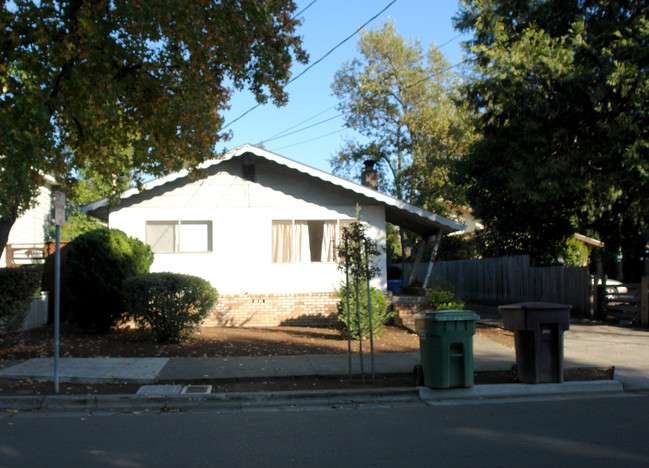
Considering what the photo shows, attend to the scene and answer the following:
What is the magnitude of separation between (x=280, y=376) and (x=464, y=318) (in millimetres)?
3007

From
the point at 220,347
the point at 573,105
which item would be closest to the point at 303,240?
the point at 220,347

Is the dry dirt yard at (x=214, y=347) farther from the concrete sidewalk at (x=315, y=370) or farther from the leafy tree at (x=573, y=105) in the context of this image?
the leafy tree at (x=573, y=105)

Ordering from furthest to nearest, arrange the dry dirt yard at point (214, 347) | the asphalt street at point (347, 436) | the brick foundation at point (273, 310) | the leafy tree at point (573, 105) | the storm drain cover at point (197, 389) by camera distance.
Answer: the brick foundation at point (273, 310), the leafy tree at point (573, 105), the dry dirt yard at point (214, 347), the storm drain cover at point (197, 389), the asphalt street at point (347, 436)

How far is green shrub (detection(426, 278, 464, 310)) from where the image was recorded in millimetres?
14820

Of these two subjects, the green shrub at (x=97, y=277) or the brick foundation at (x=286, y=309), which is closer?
the green shrub at (x=97, y=277)

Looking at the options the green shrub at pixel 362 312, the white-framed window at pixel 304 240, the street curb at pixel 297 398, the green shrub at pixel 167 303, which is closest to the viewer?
the street curb at pixel 297 398

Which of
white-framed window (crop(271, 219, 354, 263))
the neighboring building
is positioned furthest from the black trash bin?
the neighboring building

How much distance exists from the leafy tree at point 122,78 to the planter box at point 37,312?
11.9ft

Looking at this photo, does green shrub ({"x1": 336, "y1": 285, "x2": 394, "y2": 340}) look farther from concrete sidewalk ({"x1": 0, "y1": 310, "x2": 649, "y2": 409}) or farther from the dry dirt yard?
concrete sidewalk ({"x1": 0, "y1": 310, "x2": 649, "y2": 409})

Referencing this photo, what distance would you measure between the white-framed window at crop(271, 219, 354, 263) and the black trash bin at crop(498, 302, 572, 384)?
7.91 m

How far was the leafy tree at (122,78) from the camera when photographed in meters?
9.95

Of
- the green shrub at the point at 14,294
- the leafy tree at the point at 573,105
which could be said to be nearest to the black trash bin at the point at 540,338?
the leafy tree at the point at 573,105

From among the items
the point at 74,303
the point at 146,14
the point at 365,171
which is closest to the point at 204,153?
the point at 146,14

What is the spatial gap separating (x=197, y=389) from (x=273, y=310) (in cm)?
734
